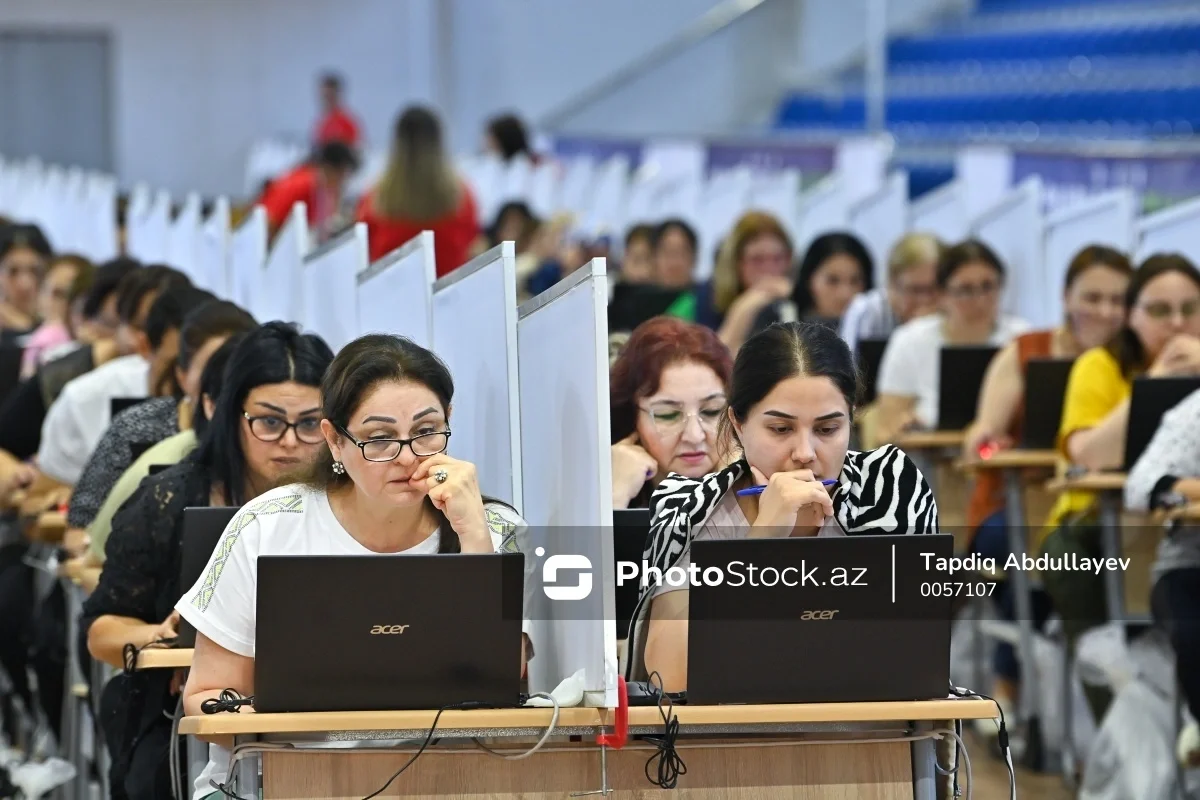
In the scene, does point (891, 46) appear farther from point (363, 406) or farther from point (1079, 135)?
point (363, 406)

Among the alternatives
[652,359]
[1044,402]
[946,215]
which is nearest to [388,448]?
[652,359]

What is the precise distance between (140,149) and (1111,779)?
1747 cm

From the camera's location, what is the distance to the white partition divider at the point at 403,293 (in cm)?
371

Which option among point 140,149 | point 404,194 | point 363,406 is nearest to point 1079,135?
point 404,194

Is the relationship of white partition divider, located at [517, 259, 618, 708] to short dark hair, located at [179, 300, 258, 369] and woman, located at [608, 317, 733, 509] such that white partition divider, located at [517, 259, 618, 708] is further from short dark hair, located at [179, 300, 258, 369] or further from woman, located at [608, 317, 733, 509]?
short dark hair, located at [179, 300, 258, 369]

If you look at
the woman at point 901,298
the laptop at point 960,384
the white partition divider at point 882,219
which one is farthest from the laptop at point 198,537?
the white partition divider at point 882,219

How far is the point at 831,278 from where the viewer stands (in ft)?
22.9

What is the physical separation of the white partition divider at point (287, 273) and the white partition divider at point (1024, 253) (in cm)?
231

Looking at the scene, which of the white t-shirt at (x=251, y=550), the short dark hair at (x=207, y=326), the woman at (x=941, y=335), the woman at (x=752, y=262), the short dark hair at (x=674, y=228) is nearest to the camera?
the white t-shirt at (x=251, y=550)

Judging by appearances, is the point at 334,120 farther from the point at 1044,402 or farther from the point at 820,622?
the point at 820,622

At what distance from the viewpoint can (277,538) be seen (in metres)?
3.00

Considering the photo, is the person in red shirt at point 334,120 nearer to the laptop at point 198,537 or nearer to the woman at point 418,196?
the woman at point 418,196

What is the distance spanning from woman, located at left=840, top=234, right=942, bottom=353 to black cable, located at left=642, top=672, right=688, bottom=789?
401cm

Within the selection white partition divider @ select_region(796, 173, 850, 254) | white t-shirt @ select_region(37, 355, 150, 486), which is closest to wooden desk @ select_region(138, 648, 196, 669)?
white t-shirt @ select_region(37, 355, 150, 486)
